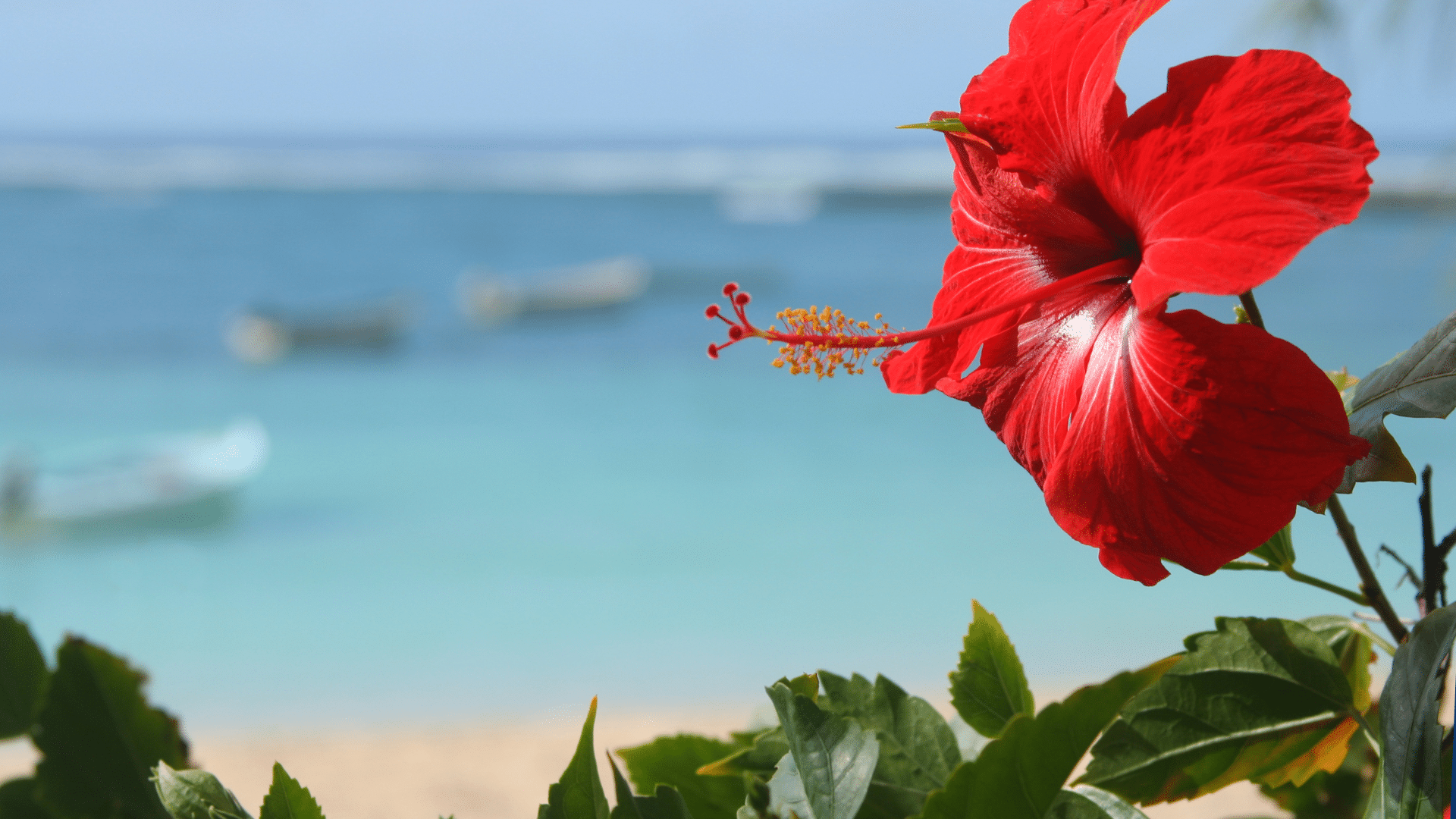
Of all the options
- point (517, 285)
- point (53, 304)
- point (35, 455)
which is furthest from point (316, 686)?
Answer: point (53, 304)

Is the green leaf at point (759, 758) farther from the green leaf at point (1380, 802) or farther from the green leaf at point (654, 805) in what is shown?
the green leaf at point (1380, 802)

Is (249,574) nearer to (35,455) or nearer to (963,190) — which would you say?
(35,455)

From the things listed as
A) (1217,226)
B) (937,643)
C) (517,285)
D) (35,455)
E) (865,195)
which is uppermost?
(865,195)

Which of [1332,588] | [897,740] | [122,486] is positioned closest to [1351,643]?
[1332,588]

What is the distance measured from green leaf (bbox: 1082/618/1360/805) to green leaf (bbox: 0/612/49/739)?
1.24 feet

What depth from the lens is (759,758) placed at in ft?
1.16

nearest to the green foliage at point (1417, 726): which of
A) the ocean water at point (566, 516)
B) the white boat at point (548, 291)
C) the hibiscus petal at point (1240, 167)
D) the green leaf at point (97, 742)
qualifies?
the hibiscus petal at point (1240, 167)

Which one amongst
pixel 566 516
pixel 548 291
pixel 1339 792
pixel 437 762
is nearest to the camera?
pixel 1339 792

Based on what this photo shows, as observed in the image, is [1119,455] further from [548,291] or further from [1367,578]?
[548,291]

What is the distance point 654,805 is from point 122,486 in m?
8.82

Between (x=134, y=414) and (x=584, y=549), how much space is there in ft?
18.2

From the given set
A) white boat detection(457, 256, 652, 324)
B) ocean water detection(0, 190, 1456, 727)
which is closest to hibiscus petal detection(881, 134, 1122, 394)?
ocean water detection(0, 190, 1456, 727)

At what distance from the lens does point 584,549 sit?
751cm

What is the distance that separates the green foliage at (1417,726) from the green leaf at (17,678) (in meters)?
0.44
